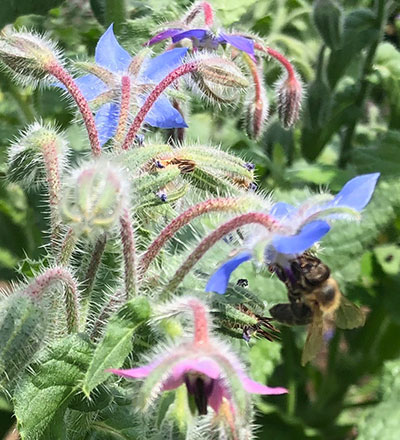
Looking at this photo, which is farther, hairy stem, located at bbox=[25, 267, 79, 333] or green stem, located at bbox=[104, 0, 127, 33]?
green stem, located at bbox=[104, 0, 127, 33]

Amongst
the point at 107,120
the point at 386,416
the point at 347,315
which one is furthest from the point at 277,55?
the point at 386,416

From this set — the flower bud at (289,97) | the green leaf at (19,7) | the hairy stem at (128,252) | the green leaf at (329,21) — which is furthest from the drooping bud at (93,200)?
the green leaf at (329,21)

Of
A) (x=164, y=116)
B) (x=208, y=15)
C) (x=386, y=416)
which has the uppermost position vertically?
(x=208, y=15)

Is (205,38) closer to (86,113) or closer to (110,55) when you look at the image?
(110,55)

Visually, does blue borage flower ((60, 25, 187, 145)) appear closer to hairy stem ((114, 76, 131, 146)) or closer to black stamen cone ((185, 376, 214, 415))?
hairy stem ((114, 76, 131, 146))

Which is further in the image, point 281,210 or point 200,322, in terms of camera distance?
point 281,210

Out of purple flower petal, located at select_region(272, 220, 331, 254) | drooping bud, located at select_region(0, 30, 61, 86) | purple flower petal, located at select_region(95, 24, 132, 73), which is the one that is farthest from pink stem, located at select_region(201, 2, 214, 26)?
purple flower petal, located at select_region(272, 220, 331, 254)
